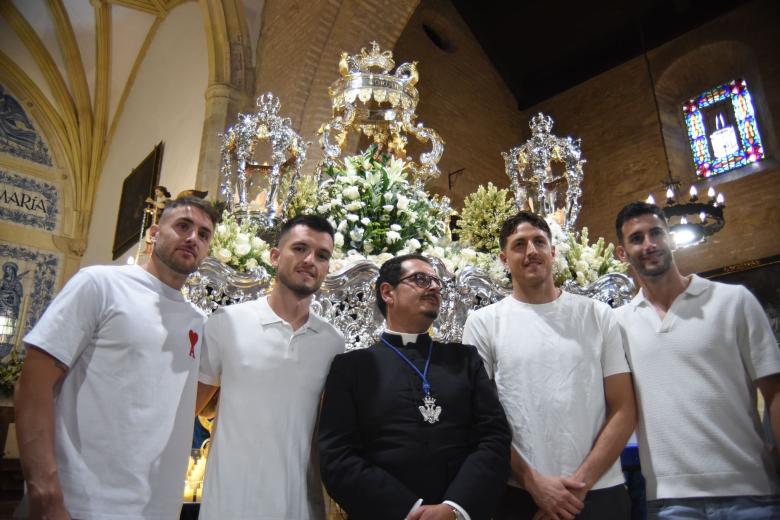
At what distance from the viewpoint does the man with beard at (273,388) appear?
68.4 inches

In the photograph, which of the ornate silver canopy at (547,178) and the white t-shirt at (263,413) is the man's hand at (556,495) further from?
the ornate silver canopy at (547,178)

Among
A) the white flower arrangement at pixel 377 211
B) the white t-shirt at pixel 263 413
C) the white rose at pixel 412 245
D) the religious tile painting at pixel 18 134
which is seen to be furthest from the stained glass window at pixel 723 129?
the religious tile painting at pixel 18 134

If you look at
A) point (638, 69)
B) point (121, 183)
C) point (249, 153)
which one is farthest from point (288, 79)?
point (638, 69)

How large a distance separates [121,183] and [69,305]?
995cm

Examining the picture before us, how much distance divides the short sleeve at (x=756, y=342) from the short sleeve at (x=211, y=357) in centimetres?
177

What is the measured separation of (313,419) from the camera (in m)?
1.89

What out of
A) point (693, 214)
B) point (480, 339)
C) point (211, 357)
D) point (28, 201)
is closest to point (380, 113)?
point (480, 339)

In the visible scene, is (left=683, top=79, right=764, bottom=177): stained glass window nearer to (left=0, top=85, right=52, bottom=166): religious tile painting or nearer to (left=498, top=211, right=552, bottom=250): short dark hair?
(left=498, top=211, right=552, bottom=250): short dark hair

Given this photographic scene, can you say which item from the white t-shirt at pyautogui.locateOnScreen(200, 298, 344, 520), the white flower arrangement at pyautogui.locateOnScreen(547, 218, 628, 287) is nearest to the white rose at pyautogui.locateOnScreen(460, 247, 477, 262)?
A: the white flower arrangement at pyautogui.locateOnScreen(547, 218, 628, 287)

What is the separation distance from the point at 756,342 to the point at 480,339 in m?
0.90

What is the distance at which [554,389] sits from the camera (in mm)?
1939

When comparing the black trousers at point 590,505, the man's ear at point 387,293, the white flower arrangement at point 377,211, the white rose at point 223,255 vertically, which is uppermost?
the white flower arrangement at point 377,211

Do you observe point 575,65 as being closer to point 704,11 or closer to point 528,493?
point 704,11

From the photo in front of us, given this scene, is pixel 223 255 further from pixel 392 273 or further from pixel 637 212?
pixel 637 212
